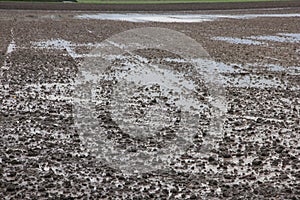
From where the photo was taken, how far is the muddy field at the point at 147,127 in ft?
20.4

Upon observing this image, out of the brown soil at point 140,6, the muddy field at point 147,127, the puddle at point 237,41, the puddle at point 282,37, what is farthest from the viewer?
the brown soil at point 140,6

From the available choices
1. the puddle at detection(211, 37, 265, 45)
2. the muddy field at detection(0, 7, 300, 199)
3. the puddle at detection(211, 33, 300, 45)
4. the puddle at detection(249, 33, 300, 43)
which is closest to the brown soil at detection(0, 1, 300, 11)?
the puddle at detection(249, 33, 300, 43)

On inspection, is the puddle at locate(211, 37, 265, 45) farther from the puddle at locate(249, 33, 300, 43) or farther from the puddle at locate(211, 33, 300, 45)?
the puddle at locate(249, 33, 300, 43)

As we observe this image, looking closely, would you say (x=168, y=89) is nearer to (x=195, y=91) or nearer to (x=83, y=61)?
(x=195, y=91)

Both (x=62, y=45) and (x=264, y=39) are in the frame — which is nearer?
(x=62, y=45)

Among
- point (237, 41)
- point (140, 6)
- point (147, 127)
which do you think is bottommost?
point (140, 6)

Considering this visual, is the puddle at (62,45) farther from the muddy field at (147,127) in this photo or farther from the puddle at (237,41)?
the puddle at (237,41)

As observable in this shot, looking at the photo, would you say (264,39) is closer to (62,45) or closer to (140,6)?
(62,45)

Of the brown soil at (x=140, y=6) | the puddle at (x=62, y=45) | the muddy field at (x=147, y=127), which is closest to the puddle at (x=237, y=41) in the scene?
the muddy field at (x=147, y=127)

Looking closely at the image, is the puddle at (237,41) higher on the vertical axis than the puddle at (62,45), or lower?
→ higher

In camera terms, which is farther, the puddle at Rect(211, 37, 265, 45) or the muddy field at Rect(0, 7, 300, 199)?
the puddle at Rect(211, 37, 265, 45)

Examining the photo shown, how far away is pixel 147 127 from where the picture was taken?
28.0 feet

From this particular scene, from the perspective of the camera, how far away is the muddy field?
20.4 ft

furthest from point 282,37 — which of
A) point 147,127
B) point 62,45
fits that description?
point 147,127
